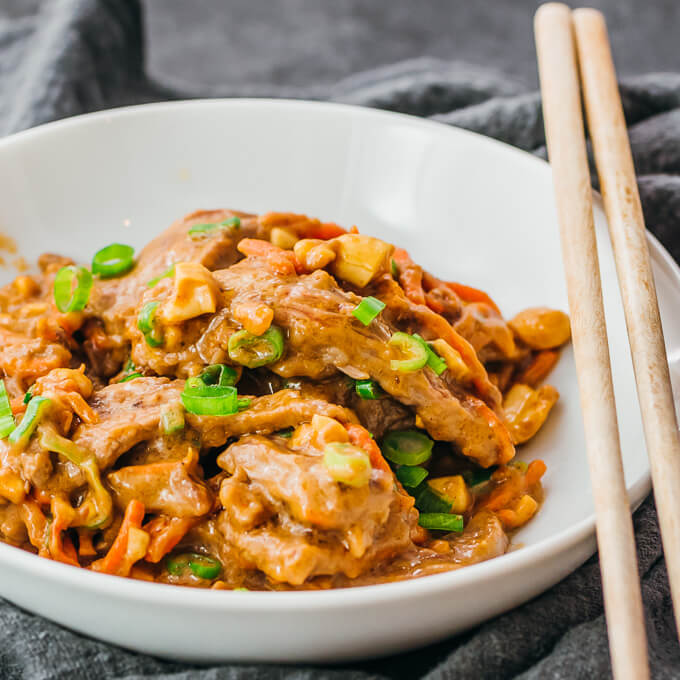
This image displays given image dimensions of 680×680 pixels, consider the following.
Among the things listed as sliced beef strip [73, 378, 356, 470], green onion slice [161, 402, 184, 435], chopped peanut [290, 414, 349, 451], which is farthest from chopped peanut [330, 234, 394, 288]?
green onion slice [161, 402, 184, 435]

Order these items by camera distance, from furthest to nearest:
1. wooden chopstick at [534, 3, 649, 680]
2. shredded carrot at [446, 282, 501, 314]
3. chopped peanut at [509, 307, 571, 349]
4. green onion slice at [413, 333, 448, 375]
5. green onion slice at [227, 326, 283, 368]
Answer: shredded carrot at [446, 282, 501, 314] < chopped peanut at [509, 307, 571, 349] < green onion slice at [413, 333, 448, 375] < green onion slice at [227, 326, 283, 368] < wooden chopstick at [534, 3, 649, 680]

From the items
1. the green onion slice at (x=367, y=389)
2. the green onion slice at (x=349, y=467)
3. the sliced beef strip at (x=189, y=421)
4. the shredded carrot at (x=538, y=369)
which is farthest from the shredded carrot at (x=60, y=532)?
the shredded carrot at (x=538, y=369)

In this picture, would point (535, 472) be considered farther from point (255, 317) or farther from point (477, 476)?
point (255, 317)

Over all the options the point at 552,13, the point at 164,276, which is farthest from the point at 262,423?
the point at 552,13

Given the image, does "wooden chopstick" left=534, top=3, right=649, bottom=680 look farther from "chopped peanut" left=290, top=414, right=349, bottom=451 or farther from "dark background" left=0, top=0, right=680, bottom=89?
"dark background" left=0, top=0, right=680, bottom=89

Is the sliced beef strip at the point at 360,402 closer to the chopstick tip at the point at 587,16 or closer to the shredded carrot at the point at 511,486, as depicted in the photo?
the shredded carrot at the point at 511,486

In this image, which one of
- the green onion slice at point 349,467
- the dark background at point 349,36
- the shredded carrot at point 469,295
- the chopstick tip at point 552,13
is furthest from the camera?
the dark background at point 349,36

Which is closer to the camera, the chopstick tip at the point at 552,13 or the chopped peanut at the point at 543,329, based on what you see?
the chopped peanut at the point at 543,329
